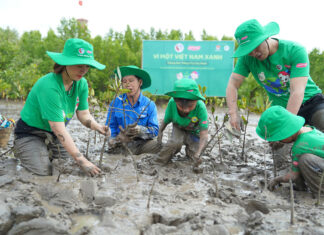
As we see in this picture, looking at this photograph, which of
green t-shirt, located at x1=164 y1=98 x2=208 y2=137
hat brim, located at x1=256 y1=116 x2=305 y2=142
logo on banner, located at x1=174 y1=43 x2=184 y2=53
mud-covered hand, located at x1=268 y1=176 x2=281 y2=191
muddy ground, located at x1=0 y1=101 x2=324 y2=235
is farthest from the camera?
logo on banner, located at x1=174 y1=43 x2=184 y2=53

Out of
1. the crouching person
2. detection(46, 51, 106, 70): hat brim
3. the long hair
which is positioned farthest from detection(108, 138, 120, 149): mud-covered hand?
detection(46, 51, 106, 70): hat brim

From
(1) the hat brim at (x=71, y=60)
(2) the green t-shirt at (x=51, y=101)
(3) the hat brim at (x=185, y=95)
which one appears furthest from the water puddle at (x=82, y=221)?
(3) the hat brim at (x=185, y=95)

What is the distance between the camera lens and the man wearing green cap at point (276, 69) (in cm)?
248

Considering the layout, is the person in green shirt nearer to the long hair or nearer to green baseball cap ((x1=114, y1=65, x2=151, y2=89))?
the long hair

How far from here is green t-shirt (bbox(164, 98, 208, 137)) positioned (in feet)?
9.98

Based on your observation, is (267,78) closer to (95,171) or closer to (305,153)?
(305,153)

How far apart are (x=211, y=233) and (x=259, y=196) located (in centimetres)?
73

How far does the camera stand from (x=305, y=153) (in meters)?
2.16

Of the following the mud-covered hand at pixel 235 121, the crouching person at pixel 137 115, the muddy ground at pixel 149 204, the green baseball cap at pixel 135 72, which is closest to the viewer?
the muddy ground at pixel 149 204

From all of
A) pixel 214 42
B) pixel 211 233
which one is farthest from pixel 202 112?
pixel 214 42

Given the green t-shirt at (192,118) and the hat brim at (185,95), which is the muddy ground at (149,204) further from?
the hat brim at (185,95)

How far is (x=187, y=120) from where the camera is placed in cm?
311

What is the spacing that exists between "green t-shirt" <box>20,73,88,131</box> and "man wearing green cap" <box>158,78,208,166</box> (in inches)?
35.3

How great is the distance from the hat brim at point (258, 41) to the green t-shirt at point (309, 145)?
2.70 feet
